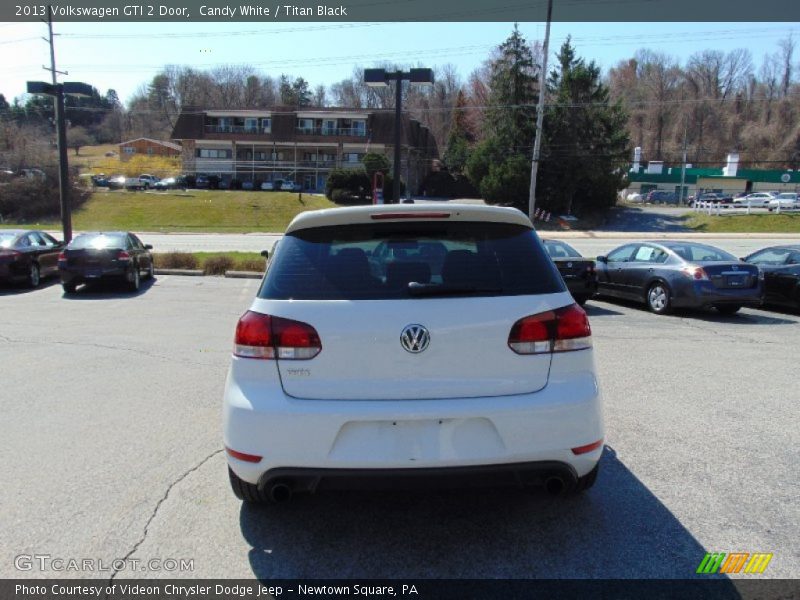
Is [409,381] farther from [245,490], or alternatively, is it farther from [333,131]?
[333,131]

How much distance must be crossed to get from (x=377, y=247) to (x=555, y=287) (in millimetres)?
1021

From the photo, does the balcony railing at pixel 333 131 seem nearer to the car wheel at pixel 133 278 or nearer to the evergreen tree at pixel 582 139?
the evergreen tree at pixel 582 139

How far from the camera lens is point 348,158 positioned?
73938 millimetres

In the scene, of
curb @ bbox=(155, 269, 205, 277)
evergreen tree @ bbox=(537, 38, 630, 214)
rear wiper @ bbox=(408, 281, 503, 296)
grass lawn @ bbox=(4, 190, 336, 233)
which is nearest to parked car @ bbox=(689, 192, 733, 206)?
evergreen tree @ bbox=(537, 38, 630, 214)

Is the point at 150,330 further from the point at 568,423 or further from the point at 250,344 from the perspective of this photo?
the point at 568,423

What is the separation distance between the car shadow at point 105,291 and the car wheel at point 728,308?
13159mm

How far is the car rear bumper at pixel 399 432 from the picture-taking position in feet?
9.89

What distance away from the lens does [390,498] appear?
391 centimetres

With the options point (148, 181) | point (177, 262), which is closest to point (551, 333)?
point (177, 262)

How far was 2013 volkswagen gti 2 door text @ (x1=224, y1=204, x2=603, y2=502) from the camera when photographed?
3027 millimetres

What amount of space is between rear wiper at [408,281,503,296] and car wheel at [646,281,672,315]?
10066 mm

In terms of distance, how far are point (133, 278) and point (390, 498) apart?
13163mm
